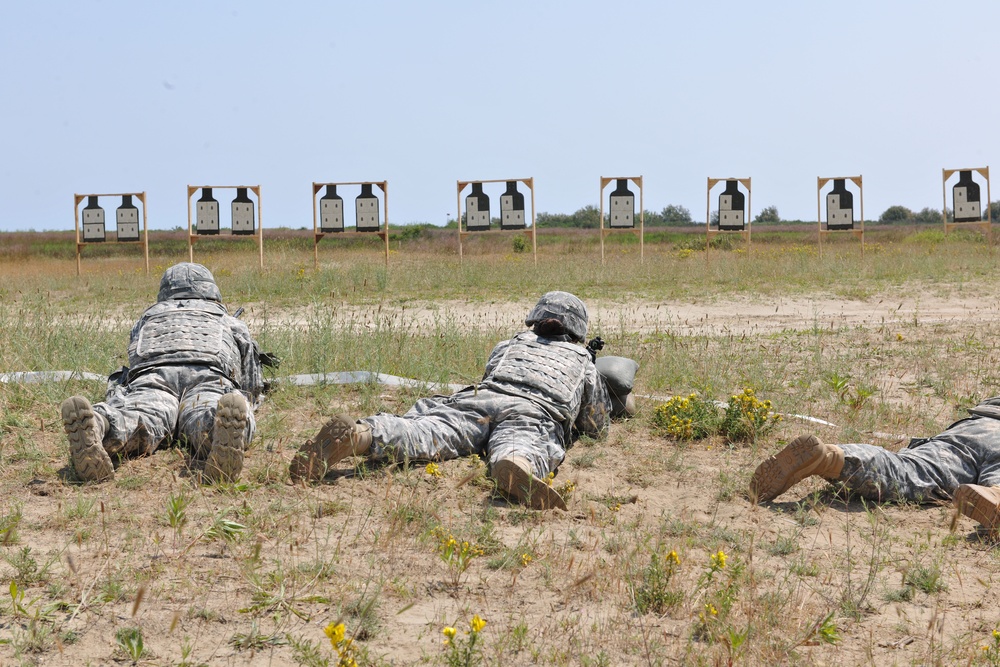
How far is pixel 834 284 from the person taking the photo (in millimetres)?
13977

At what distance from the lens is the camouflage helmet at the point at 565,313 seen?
5.68 metres

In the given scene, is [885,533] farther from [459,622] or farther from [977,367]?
[977,367]

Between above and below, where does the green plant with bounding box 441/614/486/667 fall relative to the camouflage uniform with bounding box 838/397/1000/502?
below

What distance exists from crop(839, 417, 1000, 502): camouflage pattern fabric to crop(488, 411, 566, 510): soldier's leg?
1.34m

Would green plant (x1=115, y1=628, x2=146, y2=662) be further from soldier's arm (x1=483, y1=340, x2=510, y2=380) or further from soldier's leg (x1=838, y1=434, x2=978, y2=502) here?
soldier's leg (x1=838, y1=434, x2=978, y2=502)

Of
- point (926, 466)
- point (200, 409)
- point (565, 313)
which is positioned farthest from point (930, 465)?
point (200, 409)

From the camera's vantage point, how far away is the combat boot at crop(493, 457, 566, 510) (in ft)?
14.2

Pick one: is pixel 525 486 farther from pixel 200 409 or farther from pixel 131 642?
pixel 131 642

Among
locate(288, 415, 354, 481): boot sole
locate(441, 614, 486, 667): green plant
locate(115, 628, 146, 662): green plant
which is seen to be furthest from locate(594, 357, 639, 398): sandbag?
locate(115, 628, 146, 662): green plant

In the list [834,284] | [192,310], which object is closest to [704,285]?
[834,284]

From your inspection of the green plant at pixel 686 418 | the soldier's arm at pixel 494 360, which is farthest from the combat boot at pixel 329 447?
A: the green plant at pixel 686 418

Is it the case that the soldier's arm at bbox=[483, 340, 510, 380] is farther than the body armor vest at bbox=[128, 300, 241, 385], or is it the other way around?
the soldier's arm at bbox=[483, 340, 510, 380]

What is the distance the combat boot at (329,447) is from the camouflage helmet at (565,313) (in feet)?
4.66

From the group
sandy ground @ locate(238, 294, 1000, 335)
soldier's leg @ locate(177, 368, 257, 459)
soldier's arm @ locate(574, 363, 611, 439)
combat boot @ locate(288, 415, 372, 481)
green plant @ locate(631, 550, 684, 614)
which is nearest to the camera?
green plant @ locate(631, 550, 684, 614)
